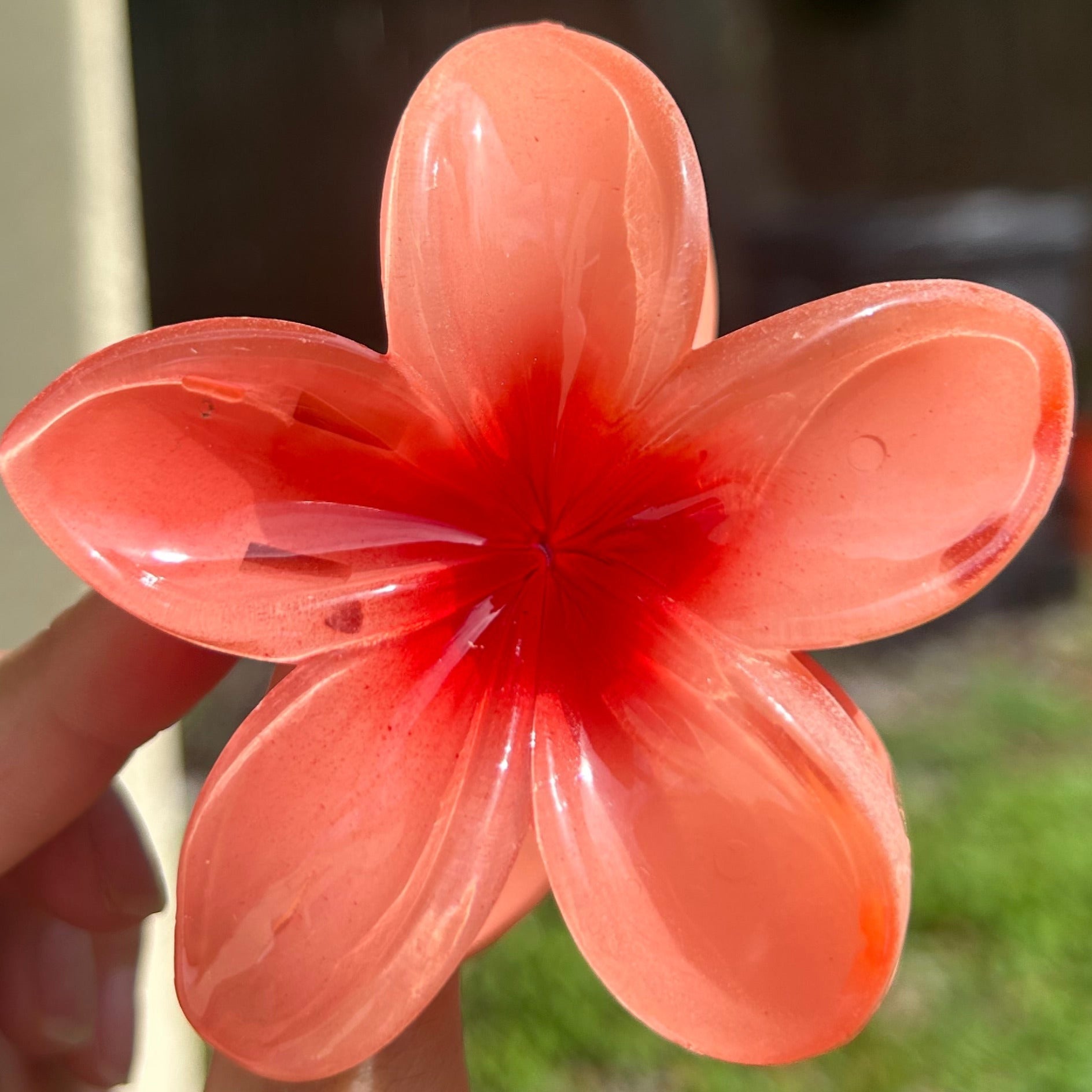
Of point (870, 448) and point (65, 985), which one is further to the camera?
point (65, 985)

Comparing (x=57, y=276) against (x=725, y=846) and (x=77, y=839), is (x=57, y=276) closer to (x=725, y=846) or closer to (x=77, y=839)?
(x=77, y=839)

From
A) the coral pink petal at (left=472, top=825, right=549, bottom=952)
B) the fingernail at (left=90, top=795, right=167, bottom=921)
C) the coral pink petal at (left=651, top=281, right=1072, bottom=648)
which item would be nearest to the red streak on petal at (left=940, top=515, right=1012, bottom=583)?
the coral pink petal at (left=651, top=281, right=1072, bottom=648)

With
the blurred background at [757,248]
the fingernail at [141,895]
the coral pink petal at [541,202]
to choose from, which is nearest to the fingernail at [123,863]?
the fingernail at [141,895]

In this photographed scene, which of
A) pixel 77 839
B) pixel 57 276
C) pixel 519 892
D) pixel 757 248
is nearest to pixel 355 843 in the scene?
pixel 519 892

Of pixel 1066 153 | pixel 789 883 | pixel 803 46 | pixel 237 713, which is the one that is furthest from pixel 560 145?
pixel 1066 153

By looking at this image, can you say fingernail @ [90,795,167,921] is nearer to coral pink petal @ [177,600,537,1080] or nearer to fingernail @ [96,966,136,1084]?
fingernail @ [96,966,136,1084]
